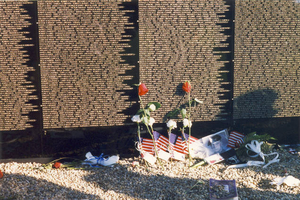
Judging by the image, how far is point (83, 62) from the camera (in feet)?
22.0

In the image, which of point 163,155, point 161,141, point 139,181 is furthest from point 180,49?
point 139,181

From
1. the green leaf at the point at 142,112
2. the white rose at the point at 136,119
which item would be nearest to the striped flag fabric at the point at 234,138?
the green leaf at the point at 142,112

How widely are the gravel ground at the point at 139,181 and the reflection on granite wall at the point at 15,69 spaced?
1.11 m

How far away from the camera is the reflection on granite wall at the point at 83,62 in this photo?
259 inches

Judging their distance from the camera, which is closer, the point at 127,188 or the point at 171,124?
the point at 127,188

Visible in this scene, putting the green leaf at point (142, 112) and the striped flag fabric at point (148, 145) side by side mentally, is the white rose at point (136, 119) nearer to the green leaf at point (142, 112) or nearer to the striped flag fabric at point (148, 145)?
the green leaf at point (142, 112)

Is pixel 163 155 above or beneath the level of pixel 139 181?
above

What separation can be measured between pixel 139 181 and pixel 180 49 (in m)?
3.09

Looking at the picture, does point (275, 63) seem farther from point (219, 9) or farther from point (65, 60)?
point (65, 60)

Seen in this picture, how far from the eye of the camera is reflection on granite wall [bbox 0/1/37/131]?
652 centimetres

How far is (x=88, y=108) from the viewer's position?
686cm

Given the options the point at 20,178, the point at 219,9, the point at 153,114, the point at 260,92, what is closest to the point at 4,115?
the point at 20,178

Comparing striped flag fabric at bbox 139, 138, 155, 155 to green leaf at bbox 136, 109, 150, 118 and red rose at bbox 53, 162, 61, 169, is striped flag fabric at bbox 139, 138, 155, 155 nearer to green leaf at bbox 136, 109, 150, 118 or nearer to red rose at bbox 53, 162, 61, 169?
green leaf at bbox 136, 109, 150, 118

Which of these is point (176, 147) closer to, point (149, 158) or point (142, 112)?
point (149, 158)
